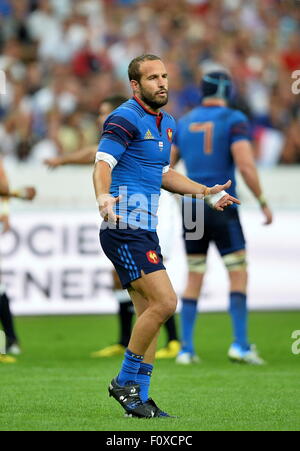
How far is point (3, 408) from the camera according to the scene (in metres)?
7.29

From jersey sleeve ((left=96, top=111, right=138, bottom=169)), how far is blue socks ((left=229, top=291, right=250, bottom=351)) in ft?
12.1

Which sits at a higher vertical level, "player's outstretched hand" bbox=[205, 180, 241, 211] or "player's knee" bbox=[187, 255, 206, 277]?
"player's outstretched hand" bbox=[205, 180, 241, 211]

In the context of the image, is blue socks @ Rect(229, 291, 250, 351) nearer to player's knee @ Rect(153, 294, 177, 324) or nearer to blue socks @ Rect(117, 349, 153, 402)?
blue socks @ Rect(117, 349, 153, 402)

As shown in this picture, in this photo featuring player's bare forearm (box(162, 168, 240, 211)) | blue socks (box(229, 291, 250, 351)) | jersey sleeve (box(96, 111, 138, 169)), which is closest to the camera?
jersey sleeve (box(96, 111, 138, 169))

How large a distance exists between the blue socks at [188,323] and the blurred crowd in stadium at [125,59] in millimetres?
6566

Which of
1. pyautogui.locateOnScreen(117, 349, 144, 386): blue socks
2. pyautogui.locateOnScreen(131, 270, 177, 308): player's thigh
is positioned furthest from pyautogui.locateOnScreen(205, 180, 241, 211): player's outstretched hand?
pyautogui.locateOnScreen(117, 349, 144, 386): blue socks

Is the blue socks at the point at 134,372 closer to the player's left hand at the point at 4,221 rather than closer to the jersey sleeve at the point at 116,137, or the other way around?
the jersey sleeve at the point at 116,137

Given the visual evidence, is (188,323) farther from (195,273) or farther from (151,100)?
(151,100)

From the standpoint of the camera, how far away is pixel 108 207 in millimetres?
6473

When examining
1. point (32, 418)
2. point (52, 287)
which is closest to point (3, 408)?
point (32, 418)

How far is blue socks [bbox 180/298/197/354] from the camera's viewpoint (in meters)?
10.3

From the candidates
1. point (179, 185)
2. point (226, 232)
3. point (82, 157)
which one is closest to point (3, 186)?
point (82, 157)

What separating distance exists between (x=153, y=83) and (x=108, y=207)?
3.43 ft
